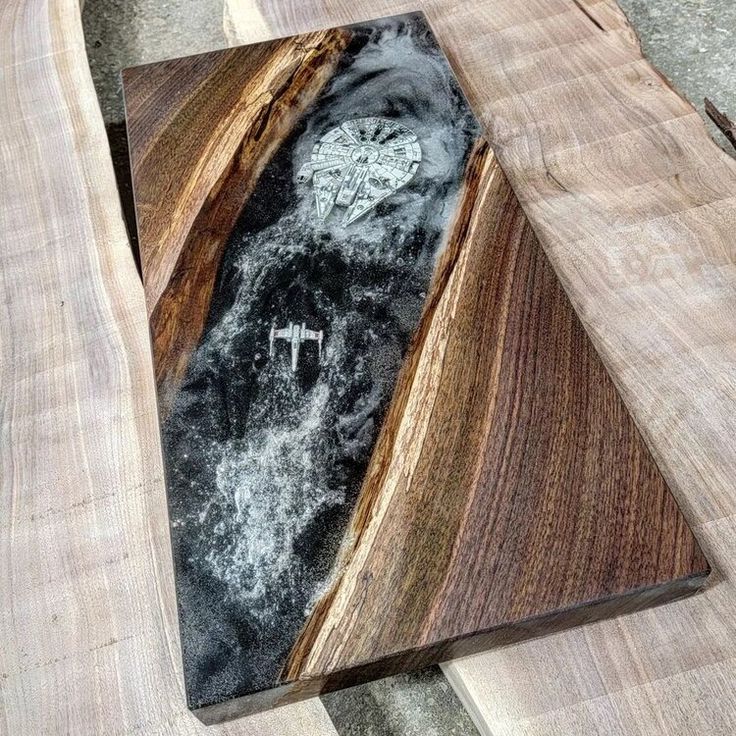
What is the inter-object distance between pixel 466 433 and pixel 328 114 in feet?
2.17

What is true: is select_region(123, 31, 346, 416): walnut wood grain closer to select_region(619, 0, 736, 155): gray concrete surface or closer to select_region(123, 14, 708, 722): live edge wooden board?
select_region(123, 14, 708, 722): live edge wooden board

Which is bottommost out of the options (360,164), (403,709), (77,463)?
(403,709)

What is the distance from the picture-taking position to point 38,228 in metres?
1.46

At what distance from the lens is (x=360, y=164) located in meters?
1.40

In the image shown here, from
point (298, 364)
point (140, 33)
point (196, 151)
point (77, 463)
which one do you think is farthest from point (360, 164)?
point (140, 33)

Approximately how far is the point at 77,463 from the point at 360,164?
2.01ft

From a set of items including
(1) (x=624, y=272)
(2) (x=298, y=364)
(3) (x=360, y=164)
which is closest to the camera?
(2) (x=298, y=364)

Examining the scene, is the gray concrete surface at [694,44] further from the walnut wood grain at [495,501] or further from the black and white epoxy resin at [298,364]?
the walnut wood grain at [495,501]

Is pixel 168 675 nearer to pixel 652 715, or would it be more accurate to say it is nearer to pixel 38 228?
pixel 652 715

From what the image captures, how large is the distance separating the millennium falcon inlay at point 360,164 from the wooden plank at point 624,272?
171 mm

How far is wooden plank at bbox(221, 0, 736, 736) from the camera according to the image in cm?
99

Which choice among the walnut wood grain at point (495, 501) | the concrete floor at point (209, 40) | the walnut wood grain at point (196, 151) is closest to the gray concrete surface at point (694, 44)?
the concrete floor at point (209, 40)

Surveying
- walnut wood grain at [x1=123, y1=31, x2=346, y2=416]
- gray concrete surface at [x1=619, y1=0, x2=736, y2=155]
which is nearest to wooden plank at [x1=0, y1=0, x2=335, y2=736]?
walnut wood grain at [x1=123, y1=31, x2=346, y2=416]

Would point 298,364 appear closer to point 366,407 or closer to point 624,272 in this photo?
point 366,407
